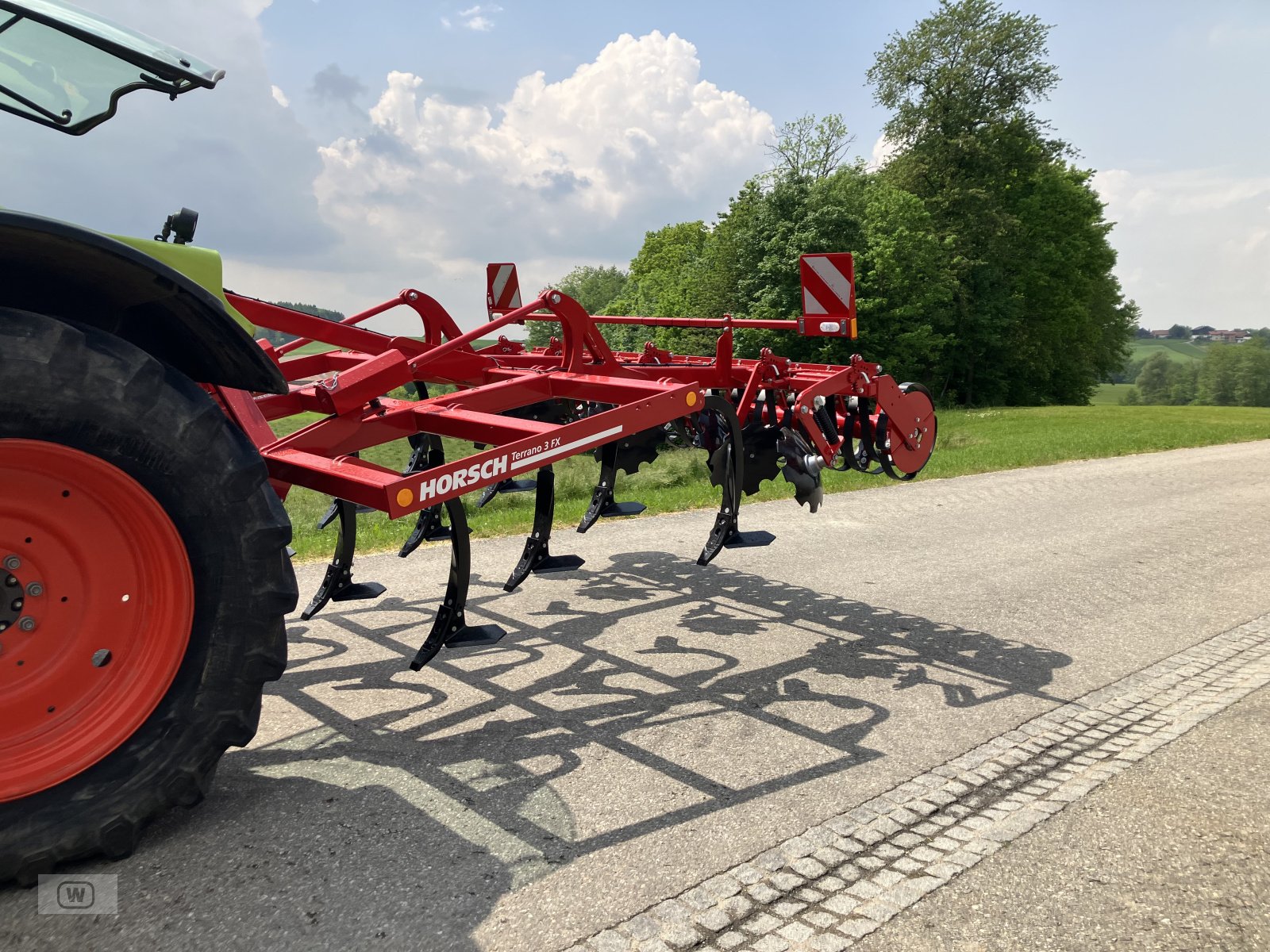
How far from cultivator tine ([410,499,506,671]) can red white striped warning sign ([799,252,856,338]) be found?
2722 mm

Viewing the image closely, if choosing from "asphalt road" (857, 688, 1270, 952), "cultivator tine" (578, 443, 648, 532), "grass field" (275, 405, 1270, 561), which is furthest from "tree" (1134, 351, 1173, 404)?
"asphalt road" (857, 688, 1270, 952)

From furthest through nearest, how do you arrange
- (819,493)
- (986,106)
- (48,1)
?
1. (986,106)
2. (819,493)
3. (48,1)

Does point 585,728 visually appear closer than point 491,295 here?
Yes

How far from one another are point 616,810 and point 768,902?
2.08 ft

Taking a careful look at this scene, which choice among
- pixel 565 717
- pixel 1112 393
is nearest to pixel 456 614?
pixel 565 717

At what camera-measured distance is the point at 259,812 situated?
2906 millimetres

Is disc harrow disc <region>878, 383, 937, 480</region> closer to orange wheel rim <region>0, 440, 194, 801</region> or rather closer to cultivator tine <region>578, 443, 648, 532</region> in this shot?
cultivator tine <region>578, 443, 648, 532</region>

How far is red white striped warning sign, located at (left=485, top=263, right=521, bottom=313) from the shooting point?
23.2 feet

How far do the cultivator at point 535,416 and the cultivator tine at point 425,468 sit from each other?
0.03 ft

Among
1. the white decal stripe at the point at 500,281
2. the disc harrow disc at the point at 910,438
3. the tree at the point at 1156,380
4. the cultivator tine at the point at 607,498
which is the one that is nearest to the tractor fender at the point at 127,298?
the cultivator tine at the point at 607,498

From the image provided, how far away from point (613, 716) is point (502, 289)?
4.11m

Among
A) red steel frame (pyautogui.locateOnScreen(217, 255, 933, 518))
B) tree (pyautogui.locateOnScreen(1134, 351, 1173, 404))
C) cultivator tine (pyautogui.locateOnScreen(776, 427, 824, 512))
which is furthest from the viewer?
tree (pyautogui.locateOnScreen(1134, 351, 1173, 404))

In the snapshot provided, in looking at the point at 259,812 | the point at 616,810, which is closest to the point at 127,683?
the point at 259,812

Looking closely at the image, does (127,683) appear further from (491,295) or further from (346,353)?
(491,295)
